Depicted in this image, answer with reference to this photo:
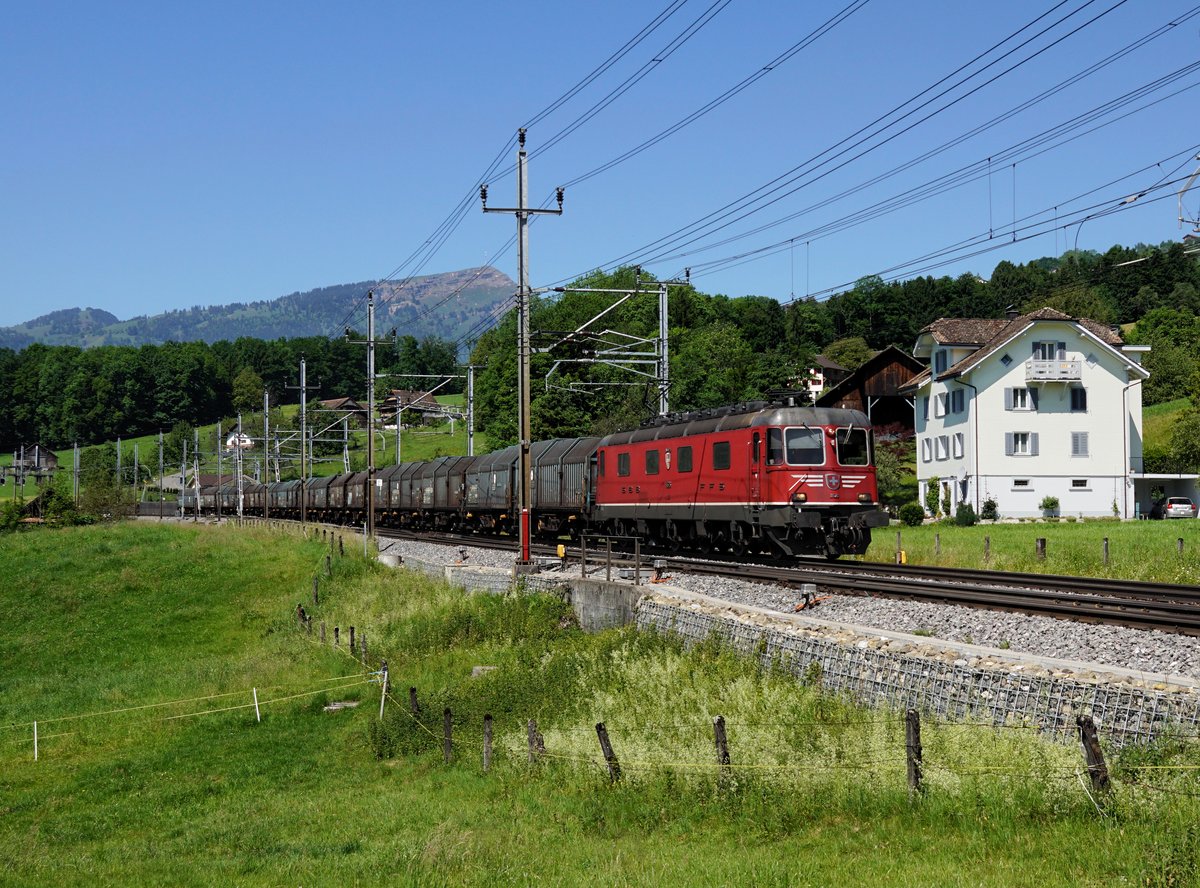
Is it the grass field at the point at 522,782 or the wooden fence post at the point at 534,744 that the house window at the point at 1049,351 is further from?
the wooden fence post at the point at 534,744

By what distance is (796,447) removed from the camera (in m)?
26.6

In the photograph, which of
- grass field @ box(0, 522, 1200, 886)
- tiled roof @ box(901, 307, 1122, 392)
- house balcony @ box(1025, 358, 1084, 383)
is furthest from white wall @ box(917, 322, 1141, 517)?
grass field @ box(0, 522, 1200, 886)

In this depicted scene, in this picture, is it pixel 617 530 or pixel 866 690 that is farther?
pixel 617 530

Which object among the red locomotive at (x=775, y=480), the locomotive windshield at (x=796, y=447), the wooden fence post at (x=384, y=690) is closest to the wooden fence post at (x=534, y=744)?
the wooden fence post at (x=384, y=690)

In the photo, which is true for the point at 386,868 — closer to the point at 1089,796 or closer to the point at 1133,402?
→ the point at 1089,796

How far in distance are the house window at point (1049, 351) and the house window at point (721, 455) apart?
1460 inches

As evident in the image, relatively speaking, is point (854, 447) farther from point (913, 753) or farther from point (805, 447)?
point (913, 753)

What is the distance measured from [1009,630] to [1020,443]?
46.9 metres

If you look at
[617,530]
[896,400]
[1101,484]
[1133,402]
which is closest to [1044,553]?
[617,530]

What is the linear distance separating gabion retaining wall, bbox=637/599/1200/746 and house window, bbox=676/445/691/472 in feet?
38.6

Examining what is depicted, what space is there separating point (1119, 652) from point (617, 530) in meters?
23.5

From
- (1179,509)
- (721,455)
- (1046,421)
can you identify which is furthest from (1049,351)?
(721,455)

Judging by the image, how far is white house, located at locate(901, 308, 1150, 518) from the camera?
5956 centimetres

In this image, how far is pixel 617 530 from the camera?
3700cm
